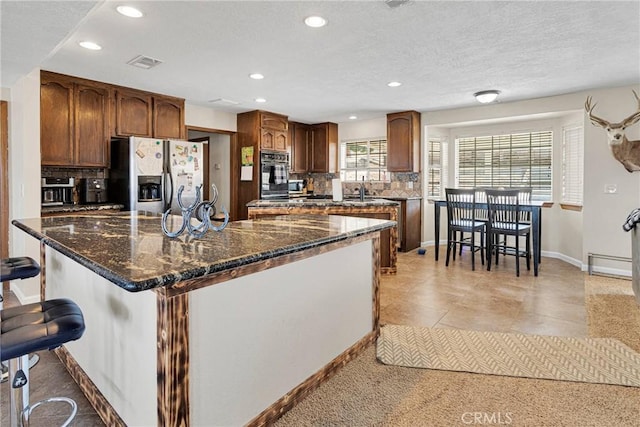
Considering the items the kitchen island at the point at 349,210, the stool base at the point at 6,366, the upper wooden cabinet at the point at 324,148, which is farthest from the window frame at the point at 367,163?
the stool base at the point at 6,366

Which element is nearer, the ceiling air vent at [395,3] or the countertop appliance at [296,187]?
the ceiling air vent at [395,3]

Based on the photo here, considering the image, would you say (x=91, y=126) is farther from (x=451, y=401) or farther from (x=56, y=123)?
(x=451, y=401)

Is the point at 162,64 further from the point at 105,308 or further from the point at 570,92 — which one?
the point at 570,92

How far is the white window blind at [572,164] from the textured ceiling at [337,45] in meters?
0.83

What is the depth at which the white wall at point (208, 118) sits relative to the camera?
18.3 ft

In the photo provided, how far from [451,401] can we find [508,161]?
5125 millimetres

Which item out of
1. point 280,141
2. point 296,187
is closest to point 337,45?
point 280,141

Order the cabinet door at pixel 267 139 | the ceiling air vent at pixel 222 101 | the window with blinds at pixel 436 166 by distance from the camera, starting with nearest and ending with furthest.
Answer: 1. the ceiling air vent at pixel 222 101
2. the cabinet door at pixel 267 139
3. the window with blinds at pixel 436 166

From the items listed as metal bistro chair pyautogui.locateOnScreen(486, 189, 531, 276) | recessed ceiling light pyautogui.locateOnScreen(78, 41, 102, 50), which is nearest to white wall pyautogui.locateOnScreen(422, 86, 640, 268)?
metal bistro chair pyautogui.locateOnScreen(486, 189, 531, 276)

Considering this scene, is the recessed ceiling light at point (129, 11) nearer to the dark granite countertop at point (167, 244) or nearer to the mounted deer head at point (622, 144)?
the dark granite countertop at point (167, 244)

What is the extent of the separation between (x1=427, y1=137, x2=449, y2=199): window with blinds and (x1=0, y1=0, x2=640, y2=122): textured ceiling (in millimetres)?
1640

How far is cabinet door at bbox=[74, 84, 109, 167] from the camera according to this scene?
420cm

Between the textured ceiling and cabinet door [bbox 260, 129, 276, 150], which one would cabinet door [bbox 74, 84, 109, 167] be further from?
cabinet door [bbox 260, 129, 276, 150]

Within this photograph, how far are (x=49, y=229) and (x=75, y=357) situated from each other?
774 mm
